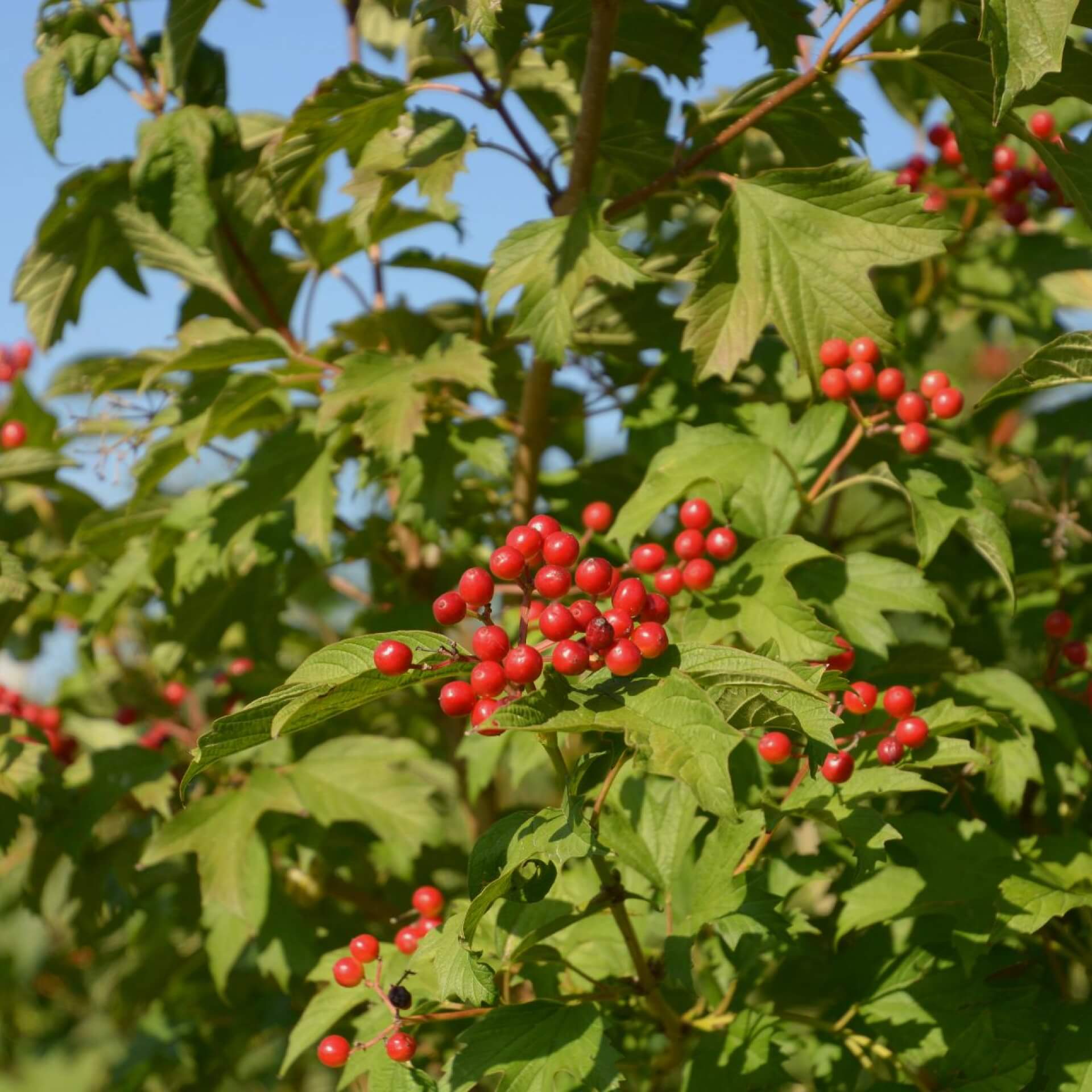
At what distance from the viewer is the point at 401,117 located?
8.46 ft

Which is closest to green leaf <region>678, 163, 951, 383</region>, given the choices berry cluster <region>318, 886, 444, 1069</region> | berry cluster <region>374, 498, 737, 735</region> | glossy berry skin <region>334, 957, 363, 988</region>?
berry cluster <region>374, 498, 737, 735</region>

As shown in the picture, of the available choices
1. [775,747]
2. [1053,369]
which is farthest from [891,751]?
[1053,369]

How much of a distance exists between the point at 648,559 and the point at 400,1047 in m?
0.90

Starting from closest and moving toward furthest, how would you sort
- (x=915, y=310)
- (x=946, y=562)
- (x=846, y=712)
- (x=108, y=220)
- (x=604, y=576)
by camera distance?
1. (x=604, y=576)
2. (x=846, y=712)
3. (x=946, y=562)
4. (x=108, y=220)
5. (x=915, y=310)

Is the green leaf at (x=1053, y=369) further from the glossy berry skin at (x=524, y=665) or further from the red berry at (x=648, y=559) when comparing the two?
the glossy berry skin at (x=524, y=665)

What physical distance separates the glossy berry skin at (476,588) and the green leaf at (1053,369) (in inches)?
31.8

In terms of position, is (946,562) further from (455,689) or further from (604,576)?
(455,689)

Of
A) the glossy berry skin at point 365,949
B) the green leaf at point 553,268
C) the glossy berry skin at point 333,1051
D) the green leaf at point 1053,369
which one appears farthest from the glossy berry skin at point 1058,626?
the glossy berry skin at point 333,1051

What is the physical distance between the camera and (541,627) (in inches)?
59.4

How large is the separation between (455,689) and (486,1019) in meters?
0.63

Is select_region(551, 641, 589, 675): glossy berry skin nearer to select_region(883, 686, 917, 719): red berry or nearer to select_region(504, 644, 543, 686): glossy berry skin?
select_region(504, 644, 543, 686): glossy berry skin

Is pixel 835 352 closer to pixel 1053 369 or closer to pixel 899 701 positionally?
pixel 1053 369

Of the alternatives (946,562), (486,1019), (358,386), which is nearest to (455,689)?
(486,1019)

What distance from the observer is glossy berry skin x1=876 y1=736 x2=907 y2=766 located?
1.93 meters
